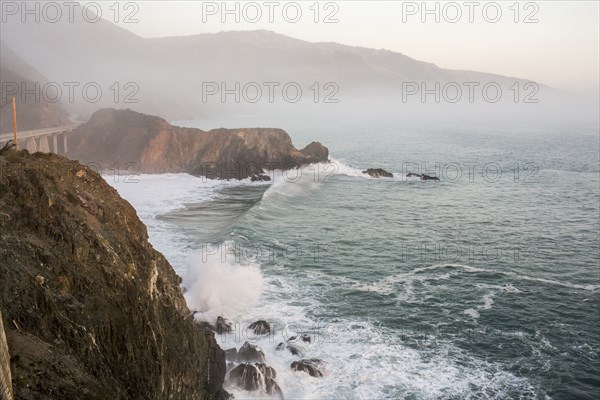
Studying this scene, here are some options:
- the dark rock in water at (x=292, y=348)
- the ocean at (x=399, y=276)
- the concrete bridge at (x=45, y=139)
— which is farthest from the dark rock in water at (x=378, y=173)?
the dark rock in water at (x=292, y=348)

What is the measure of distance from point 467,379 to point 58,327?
19859 millimetres

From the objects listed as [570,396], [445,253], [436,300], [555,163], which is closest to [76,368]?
[570,396]

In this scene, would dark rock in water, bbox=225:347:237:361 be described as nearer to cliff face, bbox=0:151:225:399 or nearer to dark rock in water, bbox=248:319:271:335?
cliff face, bbox=0:151:225:399

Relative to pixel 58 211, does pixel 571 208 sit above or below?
below

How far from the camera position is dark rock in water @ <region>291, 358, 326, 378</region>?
25188 mm

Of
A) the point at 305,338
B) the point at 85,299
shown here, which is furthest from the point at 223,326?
the point at 85,299

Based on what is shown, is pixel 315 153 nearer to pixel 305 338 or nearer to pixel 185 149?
pixel 185 149

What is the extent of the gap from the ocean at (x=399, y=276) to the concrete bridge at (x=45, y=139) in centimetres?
1682

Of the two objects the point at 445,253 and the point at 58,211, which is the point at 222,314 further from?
the point at 445,253

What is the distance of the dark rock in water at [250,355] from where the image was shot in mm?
25703

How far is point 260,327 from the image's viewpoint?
95.7 feet

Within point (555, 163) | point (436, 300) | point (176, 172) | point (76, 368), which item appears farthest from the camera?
point (555, 163)

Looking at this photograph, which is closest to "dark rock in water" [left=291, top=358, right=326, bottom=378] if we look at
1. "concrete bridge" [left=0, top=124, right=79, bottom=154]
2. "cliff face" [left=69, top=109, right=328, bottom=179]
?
"cliff face" [left=69, top=109, right=328, bottom=179]

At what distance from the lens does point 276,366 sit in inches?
1021
